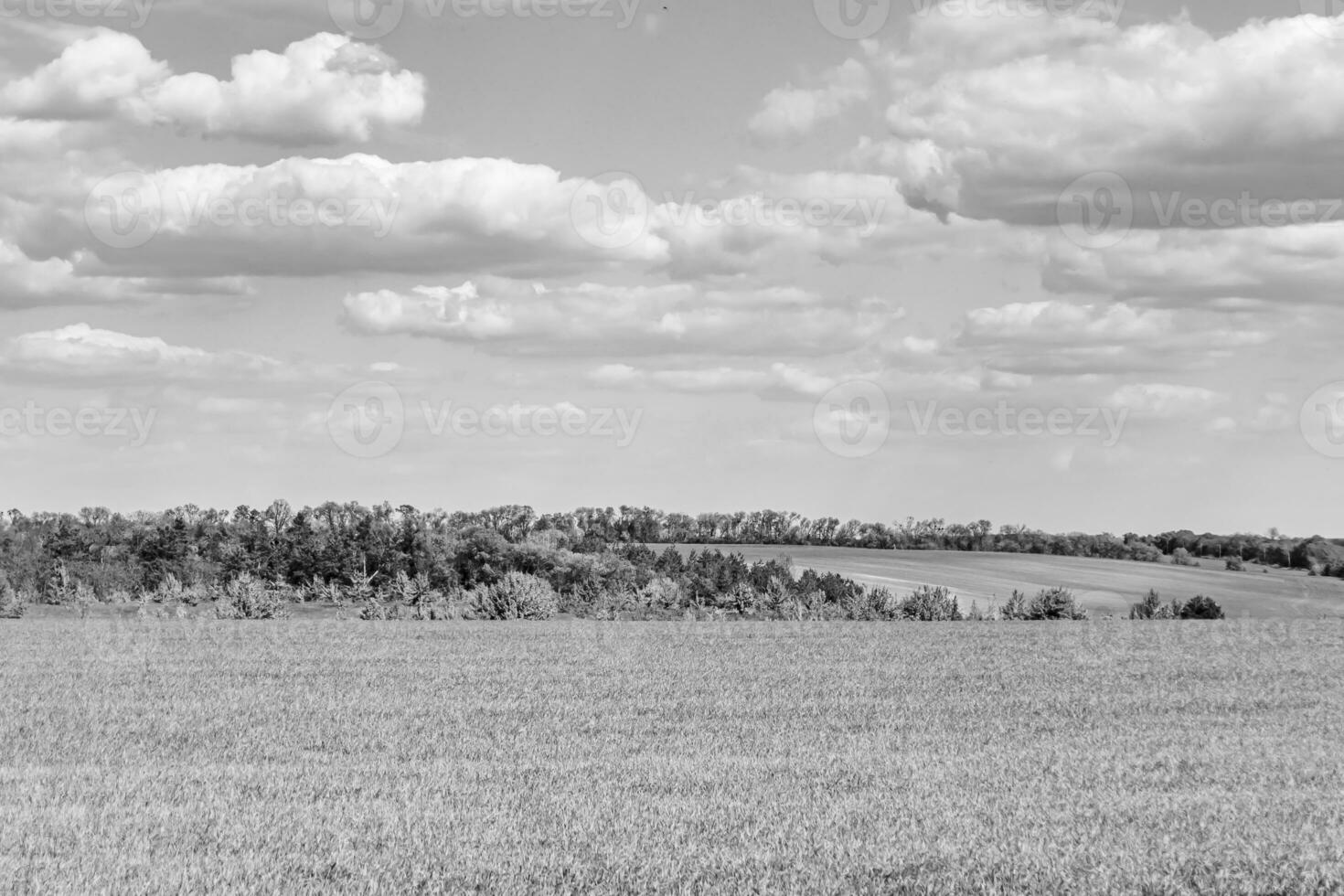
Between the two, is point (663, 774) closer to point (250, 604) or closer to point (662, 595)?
point (250, 604)

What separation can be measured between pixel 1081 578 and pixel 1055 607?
31891 mm

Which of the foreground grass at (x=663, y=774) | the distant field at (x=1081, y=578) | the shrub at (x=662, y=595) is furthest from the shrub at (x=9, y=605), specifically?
the distant field at (x=1081, y=578)

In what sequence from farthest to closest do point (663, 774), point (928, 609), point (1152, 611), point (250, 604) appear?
point (1152, 611) → point (928, 609) → point (250, 604) → point (663, 774)

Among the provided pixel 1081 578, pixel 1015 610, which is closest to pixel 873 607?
pixel 1015 610

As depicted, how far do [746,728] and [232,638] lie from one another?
2910 cm

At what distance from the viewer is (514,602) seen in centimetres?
6919

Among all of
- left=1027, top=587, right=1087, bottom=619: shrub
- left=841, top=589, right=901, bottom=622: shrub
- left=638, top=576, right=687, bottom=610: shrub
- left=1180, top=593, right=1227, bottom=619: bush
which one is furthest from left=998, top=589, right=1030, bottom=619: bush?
left=638, top=576, right=687, bottom=610: shrub

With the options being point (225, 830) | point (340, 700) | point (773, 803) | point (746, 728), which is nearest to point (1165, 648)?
point (746, 728)

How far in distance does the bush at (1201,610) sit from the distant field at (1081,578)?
4.39 meters

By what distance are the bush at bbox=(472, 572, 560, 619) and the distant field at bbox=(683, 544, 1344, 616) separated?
3149cm

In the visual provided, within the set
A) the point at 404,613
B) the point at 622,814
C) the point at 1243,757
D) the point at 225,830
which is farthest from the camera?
the point at 404,613

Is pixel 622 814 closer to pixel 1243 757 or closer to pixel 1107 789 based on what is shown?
pixel 1107 789

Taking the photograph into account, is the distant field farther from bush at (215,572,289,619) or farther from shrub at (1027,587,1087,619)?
bush at (215,572,289,619)

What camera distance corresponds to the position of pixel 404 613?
Result: 68812mm
